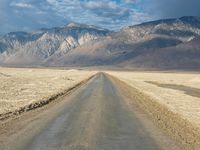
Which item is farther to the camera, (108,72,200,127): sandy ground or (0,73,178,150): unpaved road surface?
(108,72,200,127): sandy ground

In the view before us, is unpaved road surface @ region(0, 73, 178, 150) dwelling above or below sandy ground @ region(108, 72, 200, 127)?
above

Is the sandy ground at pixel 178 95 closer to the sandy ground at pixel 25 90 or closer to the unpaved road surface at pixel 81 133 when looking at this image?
the unpaved road surface at pixel 81 133

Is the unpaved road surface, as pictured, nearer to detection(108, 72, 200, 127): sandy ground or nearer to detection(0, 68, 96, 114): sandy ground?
detection(108, 72, 200, 127): sandy ground

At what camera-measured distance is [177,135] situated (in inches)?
561

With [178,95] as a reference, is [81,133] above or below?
above

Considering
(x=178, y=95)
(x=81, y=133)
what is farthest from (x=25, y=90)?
(x=81, y=133)

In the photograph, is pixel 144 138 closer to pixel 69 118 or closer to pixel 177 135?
pixel 177 135

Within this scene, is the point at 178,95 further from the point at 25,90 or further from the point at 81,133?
the point at 81,133

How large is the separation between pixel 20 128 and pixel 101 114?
5.63 m

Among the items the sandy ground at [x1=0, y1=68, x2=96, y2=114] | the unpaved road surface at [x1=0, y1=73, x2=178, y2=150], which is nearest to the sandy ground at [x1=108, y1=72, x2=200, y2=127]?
the unpaved road surface at [x1=0, y1=73, x2=178, y2=150]

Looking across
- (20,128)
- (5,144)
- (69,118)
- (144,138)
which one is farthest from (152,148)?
(69,118)

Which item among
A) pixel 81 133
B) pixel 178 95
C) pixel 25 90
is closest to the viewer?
pixel 81 133

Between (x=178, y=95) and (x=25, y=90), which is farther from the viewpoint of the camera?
(x=25, y=90)

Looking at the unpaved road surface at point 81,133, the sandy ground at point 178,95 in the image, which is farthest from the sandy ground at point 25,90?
the sandy ground at point 178,95
